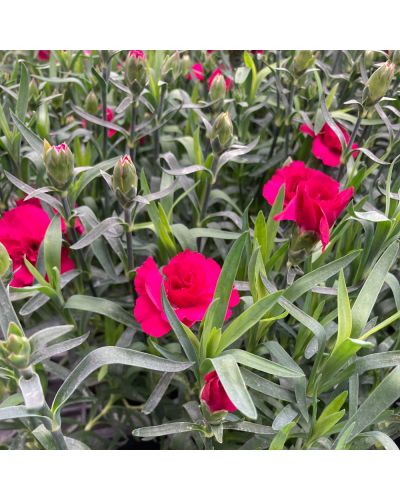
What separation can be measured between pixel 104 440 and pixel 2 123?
56 centimetres

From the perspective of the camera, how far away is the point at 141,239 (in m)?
0.84

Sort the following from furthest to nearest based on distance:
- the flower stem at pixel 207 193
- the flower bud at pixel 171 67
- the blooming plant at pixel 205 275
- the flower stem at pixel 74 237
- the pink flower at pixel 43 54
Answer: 1. the pink flower at pixel 43 54
2. the flower bud at pixel 171 67
3. the flower stem at pixel 207 193
4. the flower stem at pixel 74 237
5. the blooming plant at pixel 205 275

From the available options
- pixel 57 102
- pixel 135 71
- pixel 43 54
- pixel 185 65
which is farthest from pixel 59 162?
pixel 43 54

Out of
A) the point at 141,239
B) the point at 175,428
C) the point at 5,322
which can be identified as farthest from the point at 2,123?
the point at 175,428

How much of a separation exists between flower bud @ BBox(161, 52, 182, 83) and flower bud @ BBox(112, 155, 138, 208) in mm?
363

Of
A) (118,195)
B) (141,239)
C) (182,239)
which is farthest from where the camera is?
(141,239)

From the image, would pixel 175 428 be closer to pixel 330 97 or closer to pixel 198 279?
pixel 198 279

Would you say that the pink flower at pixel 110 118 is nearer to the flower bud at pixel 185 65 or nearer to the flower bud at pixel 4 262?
the flower bud at pixel 185 65

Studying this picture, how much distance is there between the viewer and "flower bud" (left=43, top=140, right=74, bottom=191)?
23.4 inches

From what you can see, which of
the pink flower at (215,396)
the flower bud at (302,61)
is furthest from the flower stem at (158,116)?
the pink flower at (215,396)

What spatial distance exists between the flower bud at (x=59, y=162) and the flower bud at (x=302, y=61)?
0.45 m

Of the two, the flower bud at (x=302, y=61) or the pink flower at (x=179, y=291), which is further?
the flower bud at (x=302, y=61)

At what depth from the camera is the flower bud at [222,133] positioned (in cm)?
70

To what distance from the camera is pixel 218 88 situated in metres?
0.83
